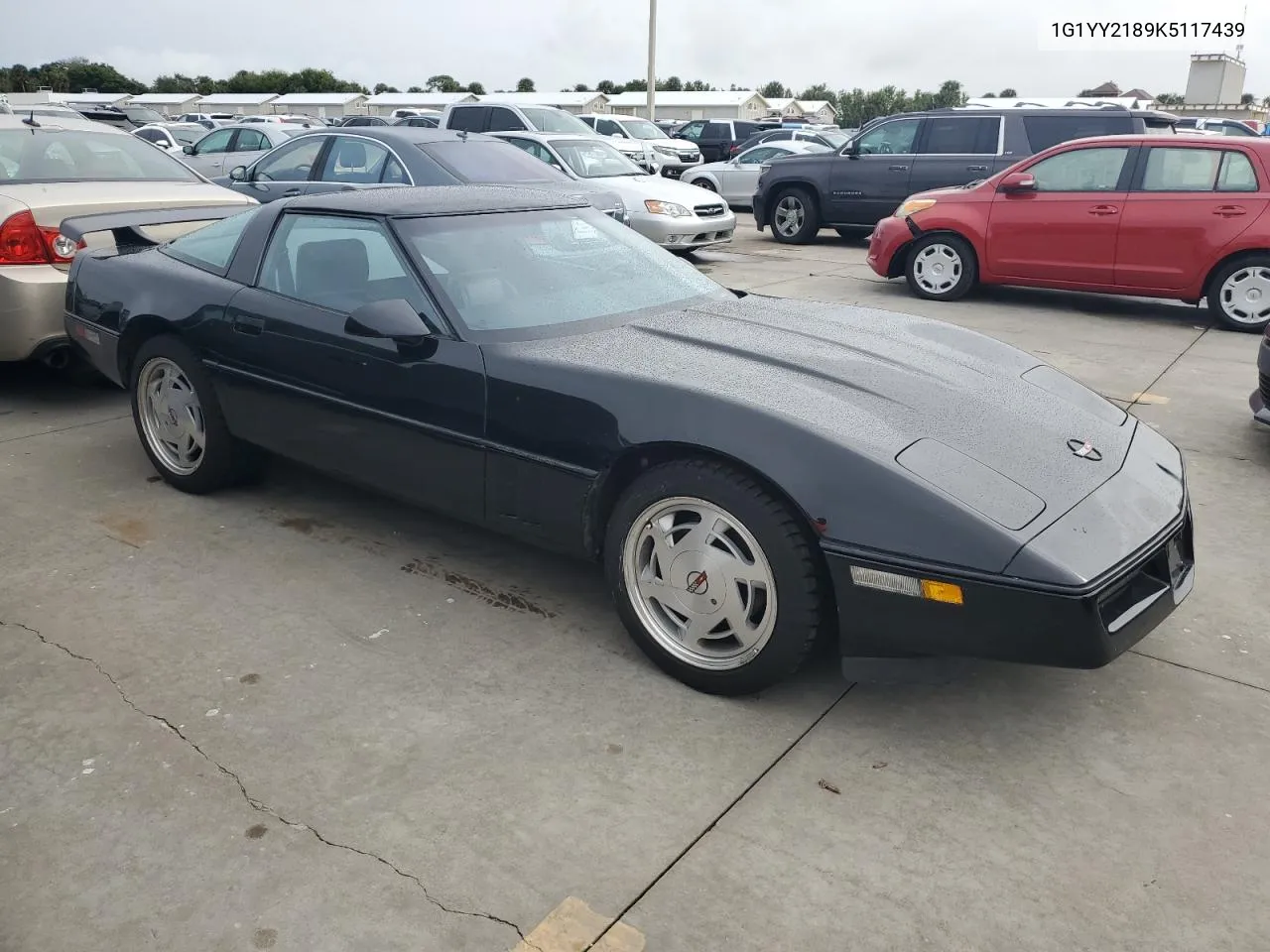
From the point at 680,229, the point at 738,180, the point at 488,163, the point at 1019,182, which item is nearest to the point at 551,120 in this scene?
the point at 680,229

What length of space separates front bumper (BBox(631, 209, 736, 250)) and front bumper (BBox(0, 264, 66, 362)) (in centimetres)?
631

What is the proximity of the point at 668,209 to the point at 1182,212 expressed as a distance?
16.1ft

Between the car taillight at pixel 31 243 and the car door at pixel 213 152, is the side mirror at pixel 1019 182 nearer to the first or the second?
the car taillight at pixel 31 243

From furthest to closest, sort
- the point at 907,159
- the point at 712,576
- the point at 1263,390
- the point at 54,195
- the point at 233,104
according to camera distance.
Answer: the point at 233,104
the point at 907,159
the point at 54,195
the point at 1263,390
the point at 712,576

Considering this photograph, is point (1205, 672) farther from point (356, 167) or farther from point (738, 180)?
point (738, 180)

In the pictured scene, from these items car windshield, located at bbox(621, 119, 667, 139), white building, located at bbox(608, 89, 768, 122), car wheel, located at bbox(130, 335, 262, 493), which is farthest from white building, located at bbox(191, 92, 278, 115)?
car wheel, located at bbox(130, 335, 262, 493)

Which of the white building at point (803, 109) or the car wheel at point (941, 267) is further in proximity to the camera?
the white building at point (803, 109)

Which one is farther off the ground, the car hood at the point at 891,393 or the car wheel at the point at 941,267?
the car hood at the point at 891,393

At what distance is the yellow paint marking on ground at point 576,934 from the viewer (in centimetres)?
211

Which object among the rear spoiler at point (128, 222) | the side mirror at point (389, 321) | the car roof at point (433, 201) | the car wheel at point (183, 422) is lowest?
the car wheel at point (183, 422)

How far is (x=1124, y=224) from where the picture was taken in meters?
8.52

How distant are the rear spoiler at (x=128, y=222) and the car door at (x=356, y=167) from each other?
2557 mm

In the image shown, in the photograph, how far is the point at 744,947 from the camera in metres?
2.12

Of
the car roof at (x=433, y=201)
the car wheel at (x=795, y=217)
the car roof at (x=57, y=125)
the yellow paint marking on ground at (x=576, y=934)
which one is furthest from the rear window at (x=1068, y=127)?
the yellow paint marking on ground at (x=576, y=934)
